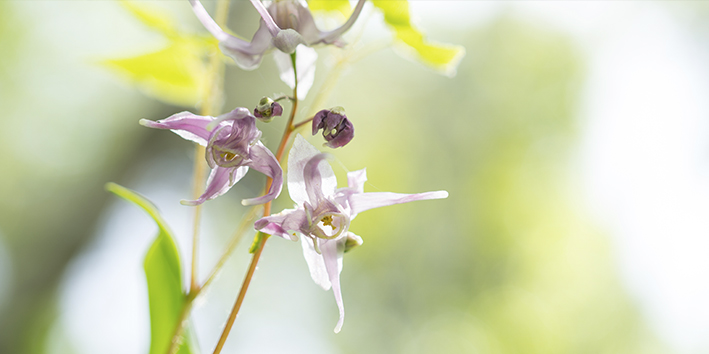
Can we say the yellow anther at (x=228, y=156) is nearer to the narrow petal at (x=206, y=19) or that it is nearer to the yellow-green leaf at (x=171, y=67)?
the narrow petal at (x=206, y=19)

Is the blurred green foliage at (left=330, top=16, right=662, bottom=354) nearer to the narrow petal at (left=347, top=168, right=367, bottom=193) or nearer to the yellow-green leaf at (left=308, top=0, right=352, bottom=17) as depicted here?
the yellow-green leaf at (left=308, top=0, right=352, bottom=17)

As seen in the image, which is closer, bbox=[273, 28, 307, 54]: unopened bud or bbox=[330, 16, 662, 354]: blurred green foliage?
bbox=[273, 28, 307, 54]: unopened bud

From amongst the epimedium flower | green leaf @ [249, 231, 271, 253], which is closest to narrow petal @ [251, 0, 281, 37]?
the epimedium flower

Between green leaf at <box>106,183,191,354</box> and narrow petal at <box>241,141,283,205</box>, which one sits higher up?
narrow petal at <box>241,141,283,205</box>

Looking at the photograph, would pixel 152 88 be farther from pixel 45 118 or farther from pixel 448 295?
pixel 448 295

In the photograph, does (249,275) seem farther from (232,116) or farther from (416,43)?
(416,43)

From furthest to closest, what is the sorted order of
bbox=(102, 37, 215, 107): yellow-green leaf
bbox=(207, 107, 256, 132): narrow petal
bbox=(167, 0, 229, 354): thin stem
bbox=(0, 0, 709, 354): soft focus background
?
1. bbox=(0, 0, 709, 354): soft focus background
2. bbox=(102, 37, 215, 107): yellow-green leaf
3. bbox=(167, 0, 229, 354): thin stem
4. bbox=(207, 107, 256, 132): narrow petal

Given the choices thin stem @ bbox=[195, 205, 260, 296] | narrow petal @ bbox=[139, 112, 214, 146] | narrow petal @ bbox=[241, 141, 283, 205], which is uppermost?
narrow petal @ bbox=[139, 112, 214, 146]

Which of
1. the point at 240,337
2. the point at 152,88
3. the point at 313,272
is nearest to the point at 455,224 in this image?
the point at 240,337
